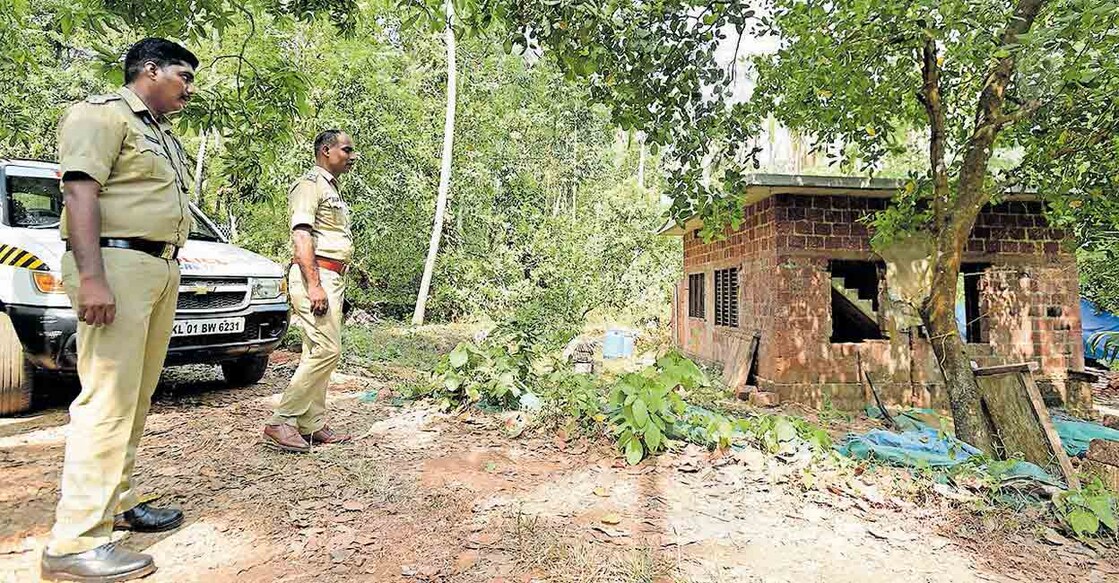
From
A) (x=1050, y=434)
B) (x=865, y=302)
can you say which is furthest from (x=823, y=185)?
(x=1050, y=434)

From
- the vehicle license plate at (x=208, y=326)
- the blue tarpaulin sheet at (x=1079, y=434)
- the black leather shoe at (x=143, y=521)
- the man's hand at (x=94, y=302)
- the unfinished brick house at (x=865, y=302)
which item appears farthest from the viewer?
the unfinished brick house at (x=865, y=302)

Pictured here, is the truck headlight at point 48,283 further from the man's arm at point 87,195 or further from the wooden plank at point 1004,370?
the wooden plank at point 1004,370

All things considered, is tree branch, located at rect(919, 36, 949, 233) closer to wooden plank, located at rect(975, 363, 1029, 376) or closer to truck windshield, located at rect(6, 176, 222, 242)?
wooden plank, located at rect(975, 363, 1029, 376)

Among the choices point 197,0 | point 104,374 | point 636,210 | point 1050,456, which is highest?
point 636,210

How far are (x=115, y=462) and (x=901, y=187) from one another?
25.7ft

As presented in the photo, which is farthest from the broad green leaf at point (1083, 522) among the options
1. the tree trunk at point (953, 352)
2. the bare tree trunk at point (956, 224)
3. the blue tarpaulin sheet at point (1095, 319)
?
the blue tarpaulin sheet at point (1095, 319)

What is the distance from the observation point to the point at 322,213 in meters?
3.58

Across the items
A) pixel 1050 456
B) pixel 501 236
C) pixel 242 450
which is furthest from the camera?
pixel 501 236

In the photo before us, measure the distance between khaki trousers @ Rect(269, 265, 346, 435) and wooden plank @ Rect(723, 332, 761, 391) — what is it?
6751 mm

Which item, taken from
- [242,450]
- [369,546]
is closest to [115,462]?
[369,546]

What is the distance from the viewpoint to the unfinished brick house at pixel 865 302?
28.1ft

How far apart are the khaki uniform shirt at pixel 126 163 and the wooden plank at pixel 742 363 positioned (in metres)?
7.86

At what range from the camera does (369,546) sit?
257 centimetres

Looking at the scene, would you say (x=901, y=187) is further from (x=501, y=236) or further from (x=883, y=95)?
(x=501, y=236)
